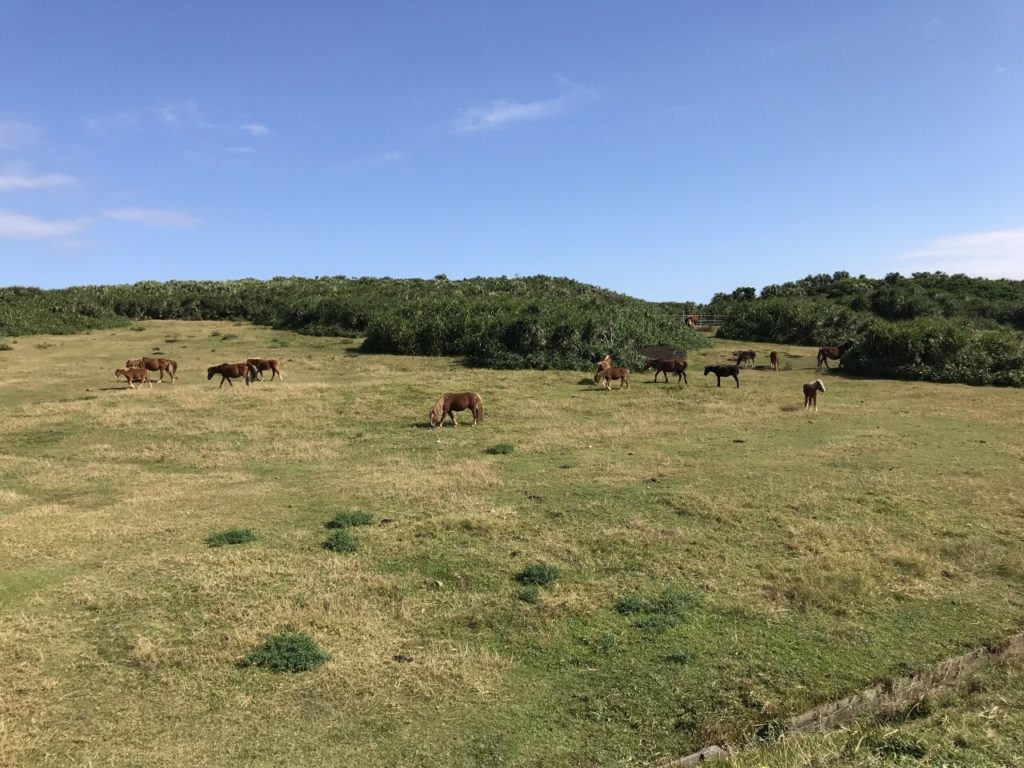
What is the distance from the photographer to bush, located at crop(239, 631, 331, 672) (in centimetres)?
566

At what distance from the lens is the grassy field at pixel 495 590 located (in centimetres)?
483

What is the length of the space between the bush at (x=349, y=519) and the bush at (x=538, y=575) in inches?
109

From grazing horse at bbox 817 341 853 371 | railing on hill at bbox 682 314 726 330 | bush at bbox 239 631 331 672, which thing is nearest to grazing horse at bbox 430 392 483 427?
bush at bbox 239 631 331 672

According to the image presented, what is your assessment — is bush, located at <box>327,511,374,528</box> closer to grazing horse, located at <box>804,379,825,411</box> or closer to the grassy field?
the grassy field

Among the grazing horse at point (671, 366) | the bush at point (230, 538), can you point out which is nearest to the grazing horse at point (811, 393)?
the grazing horse at point (671, 366)

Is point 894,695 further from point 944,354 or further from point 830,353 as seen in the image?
point 830,353

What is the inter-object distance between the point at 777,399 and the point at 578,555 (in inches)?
606

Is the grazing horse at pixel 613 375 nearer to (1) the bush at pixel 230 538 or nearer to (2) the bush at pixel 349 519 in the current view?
(2) the bush at pixel 349 519

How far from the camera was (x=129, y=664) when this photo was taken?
5711mm

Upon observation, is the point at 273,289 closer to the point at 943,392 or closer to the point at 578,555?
the point at 943,392

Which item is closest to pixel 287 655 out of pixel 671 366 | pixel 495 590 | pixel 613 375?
pixel 495 590

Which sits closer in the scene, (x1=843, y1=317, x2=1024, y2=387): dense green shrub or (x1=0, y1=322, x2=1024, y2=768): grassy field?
(x1=0, y1=322, x2=1024, y2=768): grassy field

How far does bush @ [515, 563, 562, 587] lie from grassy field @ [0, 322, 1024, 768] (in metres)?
0.10

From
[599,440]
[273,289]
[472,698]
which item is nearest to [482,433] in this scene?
[599,440]
